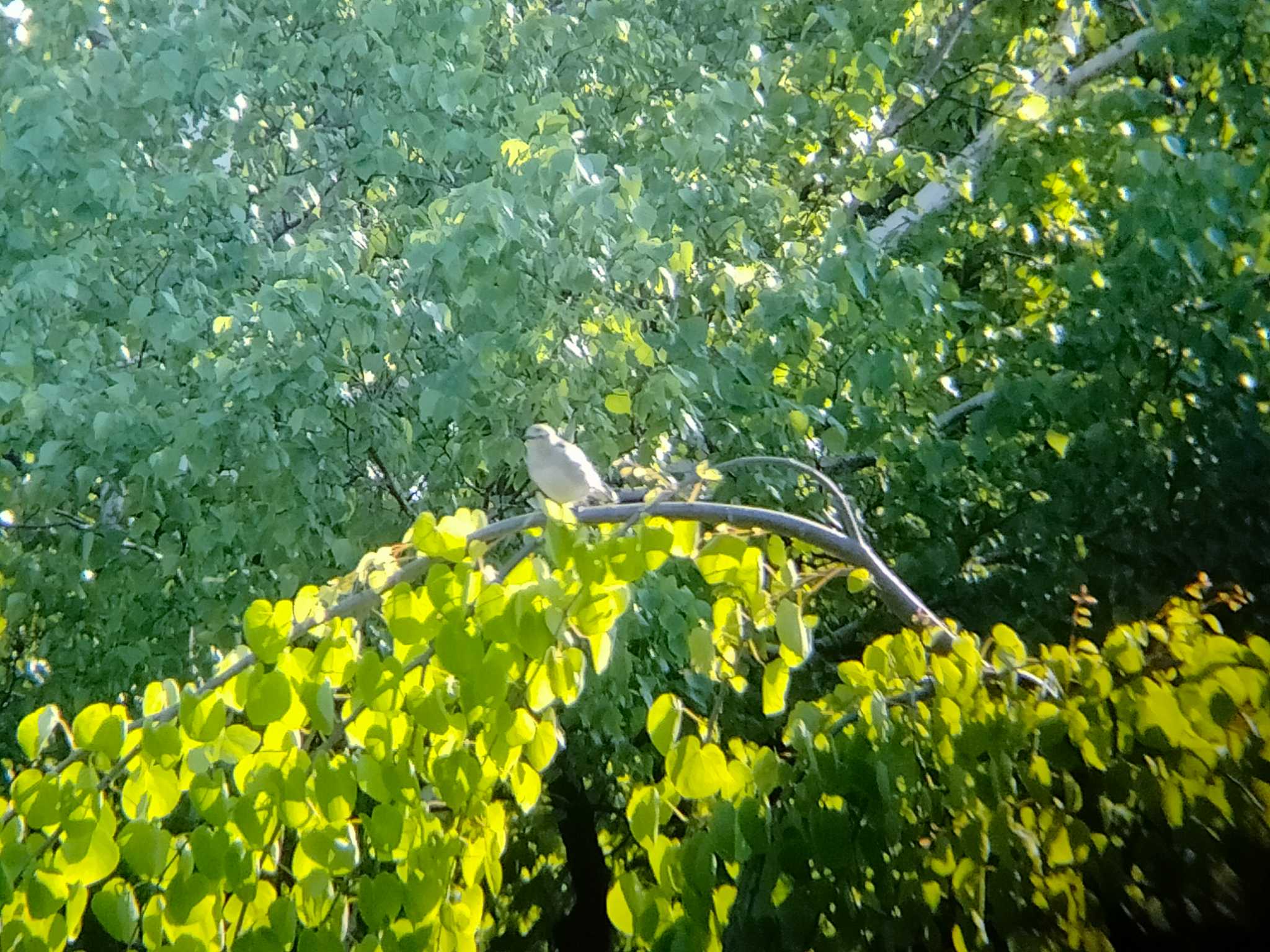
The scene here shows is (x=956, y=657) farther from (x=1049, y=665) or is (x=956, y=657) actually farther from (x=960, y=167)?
(x=960, y=167)

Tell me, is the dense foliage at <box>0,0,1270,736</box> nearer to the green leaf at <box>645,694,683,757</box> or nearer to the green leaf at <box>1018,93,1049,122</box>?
the green leaf at <box>1018,93,1049,122</box>

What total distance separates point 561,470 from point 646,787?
62 centimetres

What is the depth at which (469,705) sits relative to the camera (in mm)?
621

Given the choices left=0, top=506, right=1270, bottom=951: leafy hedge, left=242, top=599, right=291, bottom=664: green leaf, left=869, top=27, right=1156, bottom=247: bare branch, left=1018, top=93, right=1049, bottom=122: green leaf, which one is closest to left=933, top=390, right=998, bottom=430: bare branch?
left=869, top=27, right=1156, bottom=247: bare branch

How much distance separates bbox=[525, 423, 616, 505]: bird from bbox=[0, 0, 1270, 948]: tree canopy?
4 cm

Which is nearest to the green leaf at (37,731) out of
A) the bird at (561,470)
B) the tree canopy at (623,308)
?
the tree canopy at (623,308)

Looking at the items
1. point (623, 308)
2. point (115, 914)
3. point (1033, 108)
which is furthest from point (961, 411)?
point (115, 914)

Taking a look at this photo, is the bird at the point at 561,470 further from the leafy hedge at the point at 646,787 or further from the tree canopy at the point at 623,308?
the leafy hedge at the point at 646,787

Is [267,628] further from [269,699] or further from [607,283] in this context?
[607,283]

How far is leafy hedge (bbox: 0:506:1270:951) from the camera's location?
62cm

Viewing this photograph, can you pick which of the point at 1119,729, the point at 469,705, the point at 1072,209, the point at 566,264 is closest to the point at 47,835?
the point at 469,705

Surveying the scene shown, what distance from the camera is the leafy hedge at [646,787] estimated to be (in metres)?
0.62

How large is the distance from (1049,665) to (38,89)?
1590 millimetres

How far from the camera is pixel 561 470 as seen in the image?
4.10ft
